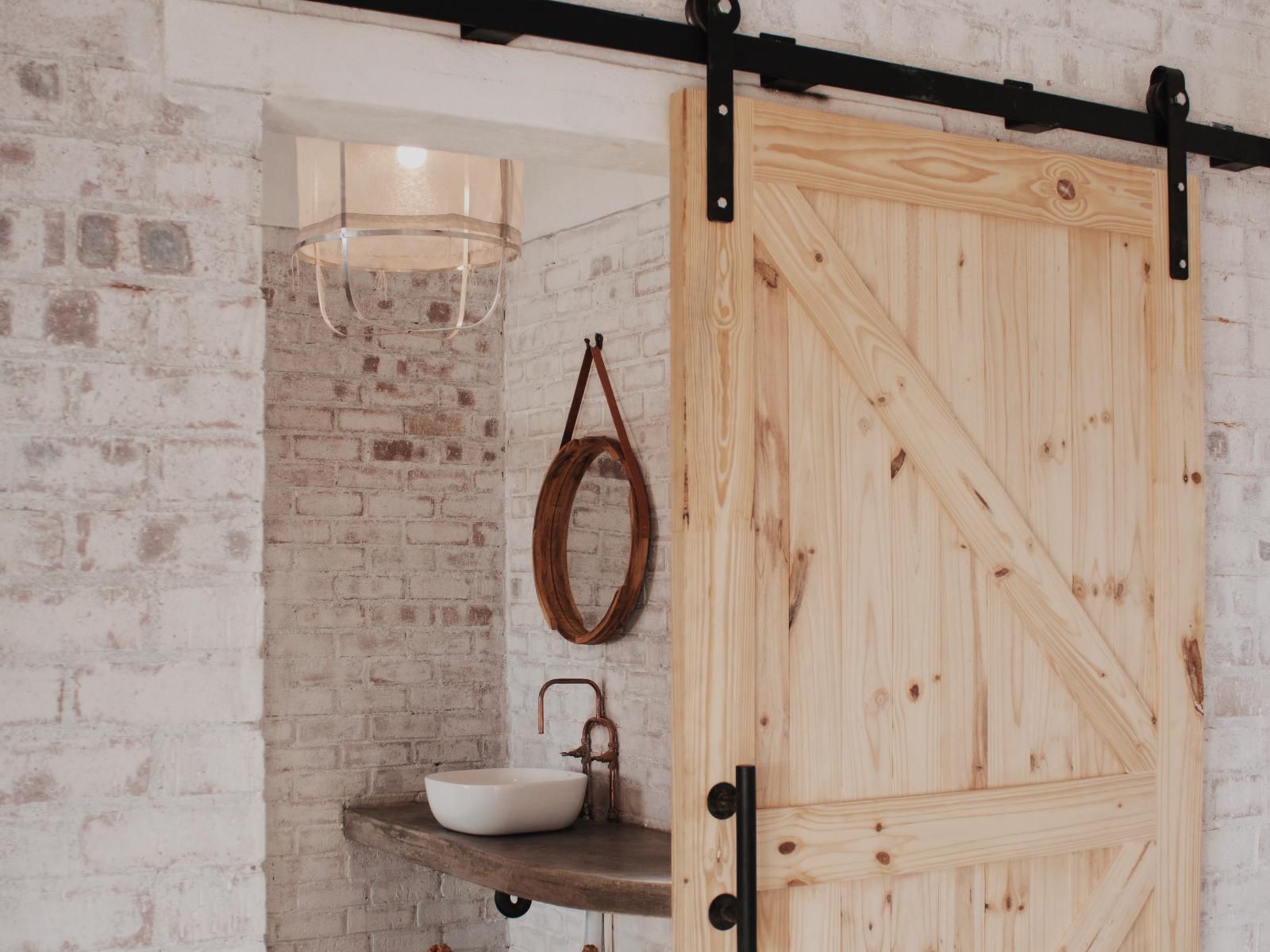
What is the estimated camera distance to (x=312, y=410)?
4172 millimetres

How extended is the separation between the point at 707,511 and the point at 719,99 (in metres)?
0.64

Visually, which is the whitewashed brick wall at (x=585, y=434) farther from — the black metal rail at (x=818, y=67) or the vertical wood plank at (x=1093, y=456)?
the black metal rail at (x=818, y=67)

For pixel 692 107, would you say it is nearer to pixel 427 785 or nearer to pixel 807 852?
pixel 807 852

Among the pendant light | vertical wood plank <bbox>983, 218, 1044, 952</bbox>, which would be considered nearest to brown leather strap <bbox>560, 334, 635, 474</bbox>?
the pendant light

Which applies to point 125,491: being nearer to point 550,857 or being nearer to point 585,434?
point 550,857

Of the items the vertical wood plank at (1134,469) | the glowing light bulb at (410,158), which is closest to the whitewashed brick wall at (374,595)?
the glowing light bulb at (410,158)

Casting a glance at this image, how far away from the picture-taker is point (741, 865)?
2.04 m

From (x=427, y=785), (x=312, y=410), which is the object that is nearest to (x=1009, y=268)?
(x=427, y=785)

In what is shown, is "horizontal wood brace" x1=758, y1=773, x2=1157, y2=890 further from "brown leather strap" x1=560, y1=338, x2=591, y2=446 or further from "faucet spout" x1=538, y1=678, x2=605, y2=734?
"brown leather strap" x1=560, y1=338, x2=591, y2=446

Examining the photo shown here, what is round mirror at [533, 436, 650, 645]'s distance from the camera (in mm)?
3652

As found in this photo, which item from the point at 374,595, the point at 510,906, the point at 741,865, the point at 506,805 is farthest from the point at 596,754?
the point at 741,865

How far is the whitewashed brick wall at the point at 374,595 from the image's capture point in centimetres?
409

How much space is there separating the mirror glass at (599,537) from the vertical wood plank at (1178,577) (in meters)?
1.52

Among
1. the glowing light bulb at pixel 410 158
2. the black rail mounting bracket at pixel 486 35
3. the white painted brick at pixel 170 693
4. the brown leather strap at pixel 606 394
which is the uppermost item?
the glowing light bulb at pixel 410 158
